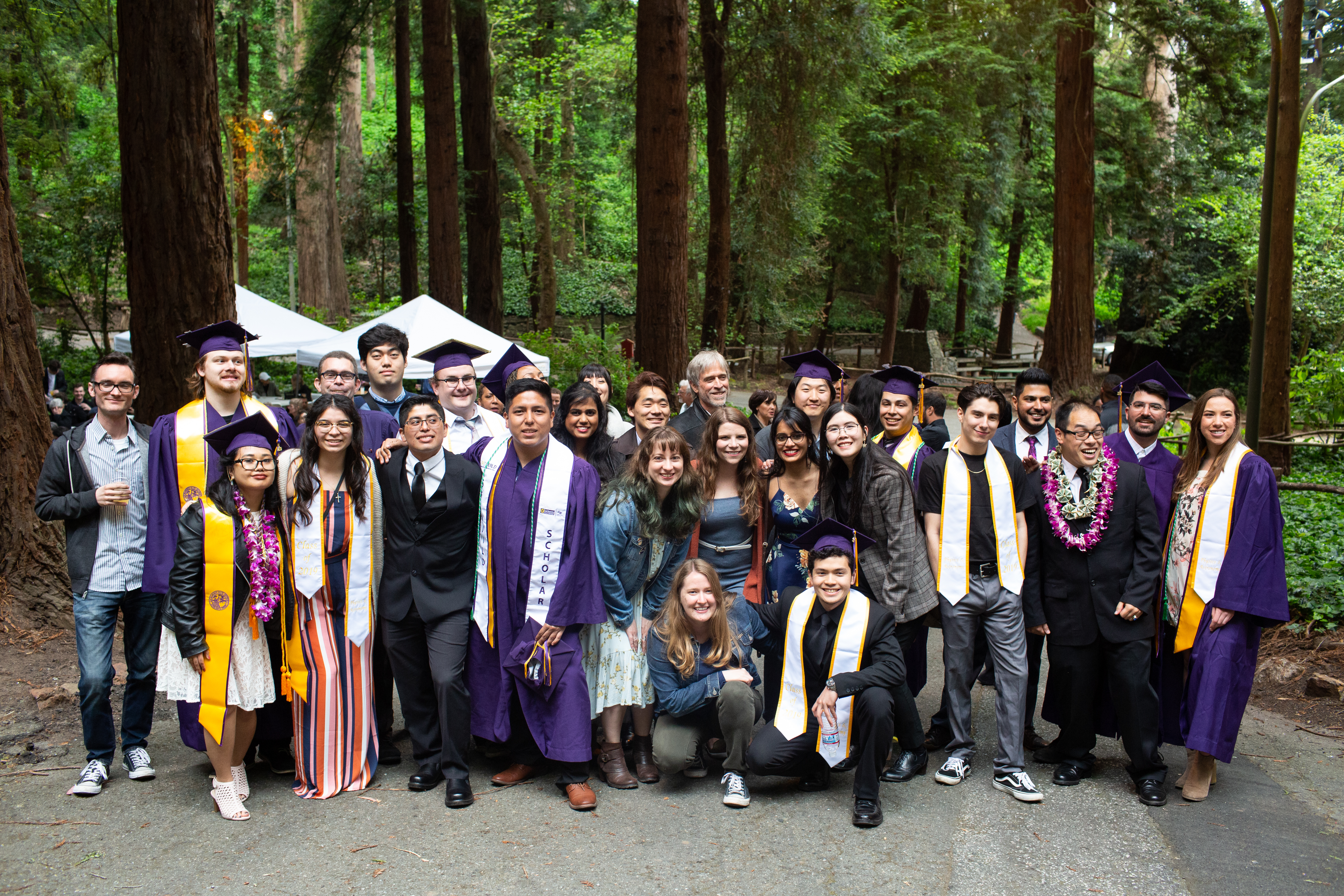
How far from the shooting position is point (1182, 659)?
4.82m

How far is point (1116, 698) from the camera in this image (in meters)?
4.66

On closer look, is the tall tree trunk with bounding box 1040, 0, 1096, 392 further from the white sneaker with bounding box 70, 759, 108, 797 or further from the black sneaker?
the white sneaker with bounding box 70, 759, 108, 797

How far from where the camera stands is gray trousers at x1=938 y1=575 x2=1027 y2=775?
4668mm

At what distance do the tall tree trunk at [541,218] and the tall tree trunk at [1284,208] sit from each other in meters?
23.6

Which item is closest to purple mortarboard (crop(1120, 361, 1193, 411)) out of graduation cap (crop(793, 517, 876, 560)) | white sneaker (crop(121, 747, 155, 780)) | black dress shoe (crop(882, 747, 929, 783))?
graduation cap (crop(793, 517, 876, 560))

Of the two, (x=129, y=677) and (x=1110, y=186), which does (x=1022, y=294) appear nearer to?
(x=1110, y=186)

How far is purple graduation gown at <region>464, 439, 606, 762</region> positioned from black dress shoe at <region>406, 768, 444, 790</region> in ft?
1.06

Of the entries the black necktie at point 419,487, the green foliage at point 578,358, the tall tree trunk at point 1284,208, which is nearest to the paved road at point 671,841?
the black necktie at point 419,487

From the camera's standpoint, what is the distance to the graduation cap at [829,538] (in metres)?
4.45

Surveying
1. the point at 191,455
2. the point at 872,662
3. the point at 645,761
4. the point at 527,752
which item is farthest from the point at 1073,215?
the point at 191,455

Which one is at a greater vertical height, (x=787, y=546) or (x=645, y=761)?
(x=787, y=546)

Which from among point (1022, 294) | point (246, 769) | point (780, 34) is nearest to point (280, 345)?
point (780, 34)

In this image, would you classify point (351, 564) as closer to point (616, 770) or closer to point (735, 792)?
point (616, 770)

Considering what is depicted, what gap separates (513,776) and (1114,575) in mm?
3002
